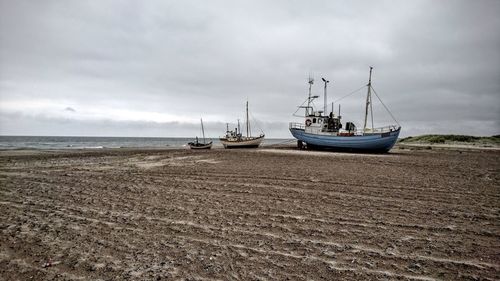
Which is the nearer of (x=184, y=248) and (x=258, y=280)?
(x=258, y=280)

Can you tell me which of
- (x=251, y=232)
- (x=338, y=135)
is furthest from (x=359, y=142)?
(x=251, y=232)

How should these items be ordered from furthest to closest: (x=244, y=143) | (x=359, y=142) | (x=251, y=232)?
(x=244, y=143) < (x=359, y=142) < (x=251, y=232)

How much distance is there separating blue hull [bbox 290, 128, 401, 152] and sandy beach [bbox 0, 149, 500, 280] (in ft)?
79.9

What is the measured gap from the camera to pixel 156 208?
27.0 ft

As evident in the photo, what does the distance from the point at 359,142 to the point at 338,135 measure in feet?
9.96

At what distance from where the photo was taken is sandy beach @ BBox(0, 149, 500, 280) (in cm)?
455

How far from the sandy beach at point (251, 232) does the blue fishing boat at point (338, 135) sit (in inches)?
970

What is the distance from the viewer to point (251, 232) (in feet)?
20.5

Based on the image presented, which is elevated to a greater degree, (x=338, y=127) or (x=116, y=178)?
(x=338, y=127)

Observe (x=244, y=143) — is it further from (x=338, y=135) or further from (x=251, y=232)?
(x=251, y=232)

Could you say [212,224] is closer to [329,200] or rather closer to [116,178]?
[329,200]

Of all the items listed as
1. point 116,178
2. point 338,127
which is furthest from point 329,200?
point 338,127

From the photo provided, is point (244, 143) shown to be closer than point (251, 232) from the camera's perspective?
No

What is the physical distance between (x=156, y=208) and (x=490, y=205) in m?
10.3
